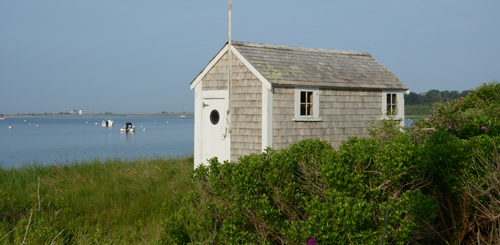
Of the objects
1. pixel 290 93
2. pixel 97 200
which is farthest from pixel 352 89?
pixel 97 200

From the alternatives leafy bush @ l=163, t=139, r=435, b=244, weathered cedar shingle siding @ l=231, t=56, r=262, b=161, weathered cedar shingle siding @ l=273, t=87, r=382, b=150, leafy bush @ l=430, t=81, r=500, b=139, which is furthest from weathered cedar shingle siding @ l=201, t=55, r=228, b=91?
leafy bush @ l=163, t=139, r=435, b=244

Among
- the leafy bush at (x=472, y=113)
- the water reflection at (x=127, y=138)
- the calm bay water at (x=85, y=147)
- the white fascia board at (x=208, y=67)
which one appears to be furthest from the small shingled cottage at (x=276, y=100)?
the water reflection at (x=127, y=138)

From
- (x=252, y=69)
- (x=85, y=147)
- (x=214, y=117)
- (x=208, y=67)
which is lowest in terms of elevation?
(x=85, y=147)

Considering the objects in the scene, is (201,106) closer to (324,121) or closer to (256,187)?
(324,121)

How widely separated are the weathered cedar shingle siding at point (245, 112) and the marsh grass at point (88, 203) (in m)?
1.90

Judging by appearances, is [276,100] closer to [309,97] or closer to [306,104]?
[306,104]


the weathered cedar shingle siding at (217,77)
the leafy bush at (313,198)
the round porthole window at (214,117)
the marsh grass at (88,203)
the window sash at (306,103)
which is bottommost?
the marsh grass at (88,203)

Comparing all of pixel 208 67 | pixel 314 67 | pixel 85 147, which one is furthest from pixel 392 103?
pixel 85 147

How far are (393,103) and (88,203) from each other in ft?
34.7

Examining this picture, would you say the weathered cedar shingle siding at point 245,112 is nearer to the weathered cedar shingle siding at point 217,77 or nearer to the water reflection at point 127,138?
the weathered cedar shingle siding at point 217,77

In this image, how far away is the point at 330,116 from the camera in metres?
13.3

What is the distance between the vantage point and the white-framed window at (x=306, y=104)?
12555mm

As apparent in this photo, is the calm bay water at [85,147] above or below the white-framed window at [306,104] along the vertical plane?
below

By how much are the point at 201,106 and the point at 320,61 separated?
14.4ft
